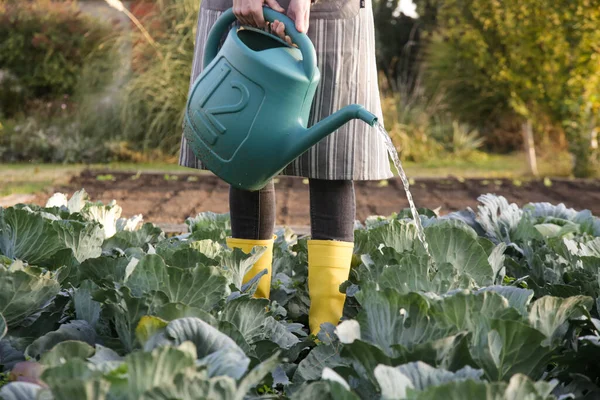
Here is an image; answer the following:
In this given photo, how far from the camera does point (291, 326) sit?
5.94 feet

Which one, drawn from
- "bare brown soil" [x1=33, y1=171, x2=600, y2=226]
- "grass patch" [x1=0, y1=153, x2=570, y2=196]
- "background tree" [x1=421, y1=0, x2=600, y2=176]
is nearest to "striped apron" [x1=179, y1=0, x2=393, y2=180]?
"bare brown soil" [x1=33, y1=171, x2=600, y2=226]

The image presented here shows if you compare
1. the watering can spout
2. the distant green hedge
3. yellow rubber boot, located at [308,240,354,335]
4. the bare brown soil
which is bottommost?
the bare brown soil

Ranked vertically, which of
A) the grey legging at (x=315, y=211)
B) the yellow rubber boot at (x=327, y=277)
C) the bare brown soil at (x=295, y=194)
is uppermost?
the grey legging at (x=315, y=211)

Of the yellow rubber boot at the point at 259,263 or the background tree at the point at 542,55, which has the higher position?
the background tree at the point at 542,55

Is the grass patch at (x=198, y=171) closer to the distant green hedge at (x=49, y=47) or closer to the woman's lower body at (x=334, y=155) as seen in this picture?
the distant green hedge at (x=49, y=47)

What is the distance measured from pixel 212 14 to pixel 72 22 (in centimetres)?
821

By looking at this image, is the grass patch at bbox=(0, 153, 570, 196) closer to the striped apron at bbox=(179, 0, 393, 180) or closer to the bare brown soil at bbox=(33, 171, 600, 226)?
the bare brown soil at bbox=(33, 171, 600, 226)

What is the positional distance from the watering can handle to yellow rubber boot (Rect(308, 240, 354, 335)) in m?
0.44

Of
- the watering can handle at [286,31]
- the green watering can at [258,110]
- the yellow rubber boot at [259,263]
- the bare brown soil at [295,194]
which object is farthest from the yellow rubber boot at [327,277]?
the bare brown soil at [295,194]

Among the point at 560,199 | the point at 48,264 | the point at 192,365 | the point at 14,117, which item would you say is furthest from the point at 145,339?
the point at 14,117

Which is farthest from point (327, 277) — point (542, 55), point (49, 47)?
point (49, 47)

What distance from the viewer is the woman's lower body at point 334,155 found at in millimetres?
1825

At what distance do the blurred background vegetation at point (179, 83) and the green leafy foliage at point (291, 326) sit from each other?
5612 millimetres

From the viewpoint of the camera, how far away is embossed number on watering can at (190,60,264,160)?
5.20 feet
